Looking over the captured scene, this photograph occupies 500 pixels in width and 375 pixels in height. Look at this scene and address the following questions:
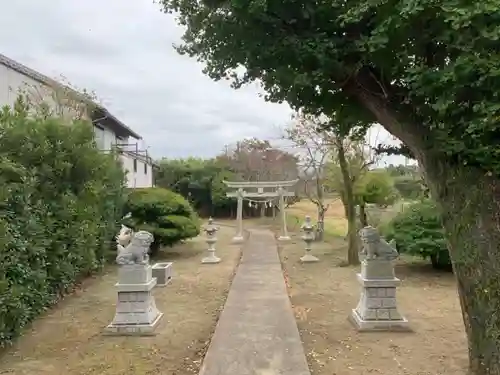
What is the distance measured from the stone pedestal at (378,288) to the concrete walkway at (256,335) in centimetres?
105

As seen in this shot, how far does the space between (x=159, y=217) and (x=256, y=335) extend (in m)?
8.57

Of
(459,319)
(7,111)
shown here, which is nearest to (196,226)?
(7,111)

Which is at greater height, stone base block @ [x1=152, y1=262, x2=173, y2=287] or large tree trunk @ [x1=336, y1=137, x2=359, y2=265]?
large tree trunk @ [x1=336, y1=137, x2=359, y2=265]

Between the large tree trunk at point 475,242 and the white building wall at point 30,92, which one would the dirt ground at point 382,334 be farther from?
the white building wall at point 30,92

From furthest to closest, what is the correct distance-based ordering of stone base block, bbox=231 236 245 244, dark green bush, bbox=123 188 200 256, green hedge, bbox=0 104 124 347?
stone base block, bbox=231 236 245 244
dark green bush, bbox=123 188 200 256
green hedge, bbox=0 104 124 347

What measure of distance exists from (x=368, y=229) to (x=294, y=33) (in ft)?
10.8

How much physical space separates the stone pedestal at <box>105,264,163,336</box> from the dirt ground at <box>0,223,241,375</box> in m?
0.20

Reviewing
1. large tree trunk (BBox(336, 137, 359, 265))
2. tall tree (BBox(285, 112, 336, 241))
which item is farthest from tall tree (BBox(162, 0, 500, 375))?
tall tree (BBox(285, 112, 336, 241))

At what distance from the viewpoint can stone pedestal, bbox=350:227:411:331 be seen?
646 cm

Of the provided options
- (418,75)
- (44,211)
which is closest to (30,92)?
(44,211)

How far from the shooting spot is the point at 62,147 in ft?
27.4

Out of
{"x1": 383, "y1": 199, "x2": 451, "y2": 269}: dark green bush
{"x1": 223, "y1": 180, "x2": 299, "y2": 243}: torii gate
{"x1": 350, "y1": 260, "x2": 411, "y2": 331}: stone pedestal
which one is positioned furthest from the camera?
{"x1": 223, "y1": 180, "x2": 299, "y2": 243}: torii gate

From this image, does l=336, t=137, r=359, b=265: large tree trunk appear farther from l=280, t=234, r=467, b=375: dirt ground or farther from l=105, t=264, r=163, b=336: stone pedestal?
l=105, t=264, r=163, b=336: stone pedestal

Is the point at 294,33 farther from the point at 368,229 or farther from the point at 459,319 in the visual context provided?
the point at 459,319
